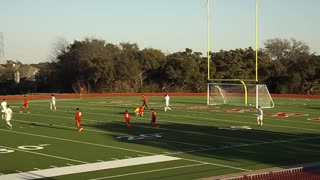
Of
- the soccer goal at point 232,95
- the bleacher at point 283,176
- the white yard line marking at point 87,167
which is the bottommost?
the white yard line marking at point 87,167

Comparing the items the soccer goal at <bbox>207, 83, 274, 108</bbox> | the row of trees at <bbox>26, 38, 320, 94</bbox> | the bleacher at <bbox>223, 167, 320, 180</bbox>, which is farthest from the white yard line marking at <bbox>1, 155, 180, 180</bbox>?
the row of trees at <bbox>26, 38, 320, 94</bbox>

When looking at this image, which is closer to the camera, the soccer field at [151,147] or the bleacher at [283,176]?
the bleacher at [283,176]

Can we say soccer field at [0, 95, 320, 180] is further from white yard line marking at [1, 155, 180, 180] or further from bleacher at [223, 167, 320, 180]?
bleacher at [223, 167, 320, 180]

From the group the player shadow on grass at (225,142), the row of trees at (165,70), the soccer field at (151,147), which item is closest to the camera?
the soccer field at (151,147)

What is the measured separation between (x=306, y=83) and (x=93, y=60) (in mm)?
32000

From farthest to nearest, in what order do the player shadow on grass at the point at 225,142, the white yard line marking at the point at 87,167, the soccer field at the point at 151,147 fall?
1. the player shadow on grass at the point at 225,142
2. the soccer field at the point at 151,147
3. the white yard line marking at the point at 87,167

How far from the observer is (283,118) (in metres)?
34.5

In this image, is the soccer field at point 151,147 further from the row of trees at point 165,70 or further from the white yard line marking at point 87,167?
the row of trees at point 165,70

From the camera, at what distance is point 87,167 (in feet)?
53.7

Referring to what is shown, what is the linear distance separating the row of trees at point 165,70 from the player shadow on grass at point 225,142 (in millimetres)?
50654

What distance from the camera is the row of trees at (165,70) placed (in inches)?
3066

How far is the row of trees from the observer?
77.9 meters

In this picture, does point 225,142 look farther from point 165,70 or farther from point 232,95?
point 165,70

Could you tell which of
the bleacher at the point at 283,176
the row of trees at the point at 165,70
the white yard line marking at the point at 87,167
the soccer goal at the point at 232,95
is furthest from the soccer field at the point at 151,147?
the row of trees at the point at 165,70
